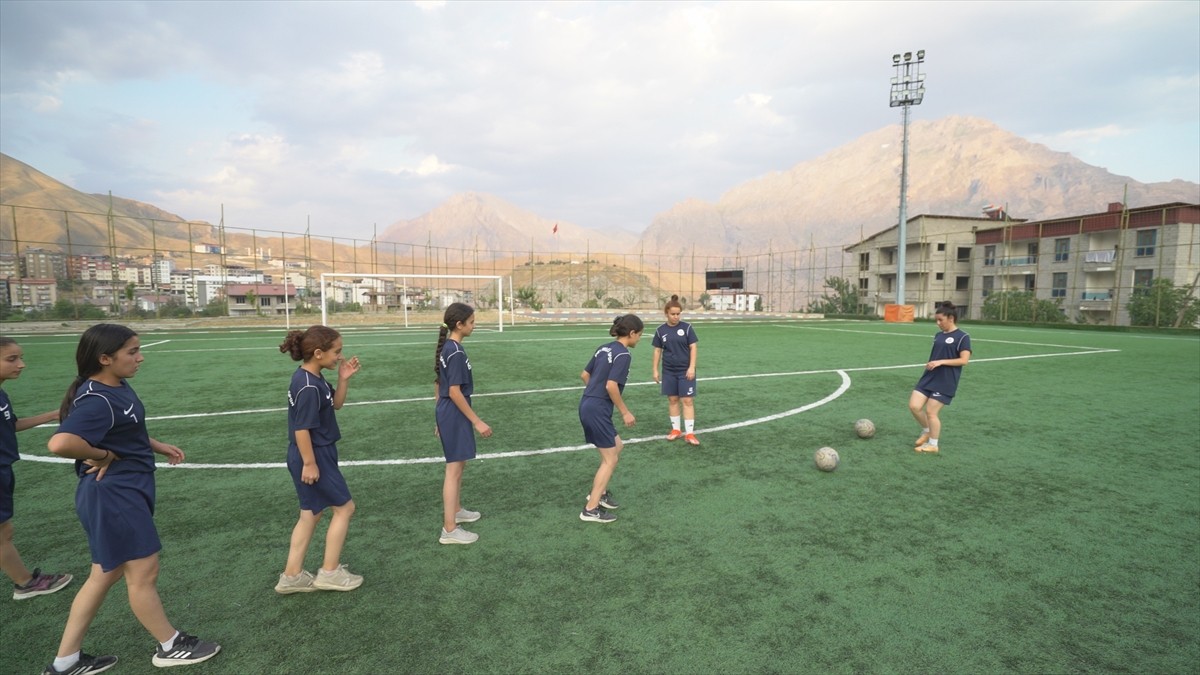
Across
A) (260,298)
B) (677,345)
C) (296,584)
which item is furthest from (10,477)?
(260,298)

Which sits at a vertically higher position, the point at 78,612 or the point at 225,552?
the point at 78,612

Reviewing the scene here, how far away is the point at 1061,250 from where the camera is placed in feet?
171

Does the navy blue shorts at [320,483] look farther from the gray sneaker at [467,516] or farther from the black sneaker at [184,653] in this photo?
the gray sneaker at [467,516]

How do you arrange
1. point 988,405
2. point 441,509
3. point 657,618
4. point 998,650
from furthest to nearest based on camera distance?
point 988,405, point 441,509, point 657,618, point 998,650

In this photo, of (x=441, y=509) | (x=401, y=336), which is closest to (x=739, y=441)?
(x=441, y=509)

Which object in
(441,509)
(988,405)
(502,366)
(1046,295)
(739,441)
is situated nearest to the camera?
(441,509)

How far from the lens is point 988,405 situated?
991cm

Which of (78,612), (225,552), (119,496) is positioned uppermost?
(119,496)

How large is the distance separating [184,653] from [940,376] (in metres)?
8.00

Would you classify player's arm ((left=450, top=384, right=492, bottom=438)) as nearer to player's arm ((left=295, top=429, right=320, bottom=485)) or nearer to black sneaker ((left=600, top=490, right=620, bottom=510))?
player's arm ((left=295, top=429, right=320, bottom=485))

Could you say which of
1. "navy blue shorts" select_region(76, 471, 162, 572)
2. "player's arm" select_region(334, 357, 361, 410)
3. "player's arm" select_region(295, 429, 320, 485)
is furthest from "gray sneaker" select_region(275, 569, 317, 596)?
"player's arm" select_region(334, 357, 361, 410)

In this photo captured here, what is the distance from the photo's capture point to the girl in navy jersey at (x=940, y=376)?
7070 mm

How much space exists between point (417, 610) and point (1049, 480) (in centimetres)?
656

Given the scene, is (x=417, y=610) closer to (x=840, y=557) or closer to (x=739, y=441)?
(x=840, y=557)
